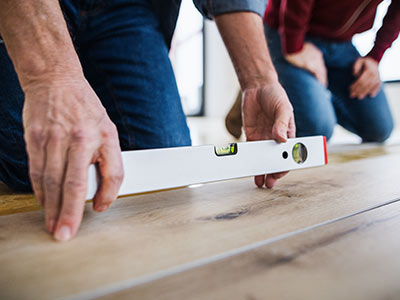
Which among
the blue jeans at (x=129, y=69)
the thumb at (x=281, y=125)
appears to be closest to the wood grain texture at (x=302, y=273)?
the thumb at (x=281, y=125)

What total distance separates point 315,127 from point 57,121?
1350 millimetres

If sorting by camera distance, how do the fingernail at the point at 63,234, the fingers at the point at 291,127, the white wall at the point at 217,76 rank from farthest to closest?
the white wall at the point at 217,76 → the fingers at the point at 291,127 → the fingernail at the point at 63,234

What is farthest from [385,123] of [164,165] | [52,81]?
[52,81]

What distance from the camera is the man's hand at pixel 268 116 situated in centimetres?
74

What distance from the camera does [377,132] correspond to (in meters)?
1.91

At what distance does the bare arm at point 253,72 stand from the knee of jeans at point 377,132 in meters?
1.26

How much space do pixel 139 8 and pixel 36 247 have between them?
0.84 m

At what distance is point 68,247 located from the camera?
1.55 feet

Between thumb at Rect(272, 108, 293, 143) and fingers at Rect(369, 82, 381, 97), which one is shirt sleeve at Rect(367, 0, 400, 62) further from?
thumb at Rect(272, 108, 293, 143)

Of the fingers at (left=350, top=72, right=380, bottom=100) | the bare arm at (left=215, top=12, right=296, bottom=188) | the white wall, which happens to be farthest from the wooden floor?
the white wall

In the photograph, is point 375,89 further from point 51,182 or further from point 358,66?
point 51,182

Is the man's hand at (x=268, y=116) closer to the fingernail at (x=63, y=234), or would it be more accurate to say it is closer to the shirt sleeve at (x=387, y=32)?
the fingernail at (x=63, y=234)

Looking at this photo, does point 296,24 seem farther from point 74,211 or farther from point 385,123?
point 74,211

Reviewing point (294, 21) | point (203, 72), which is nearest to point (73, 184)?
point (294, 21)
